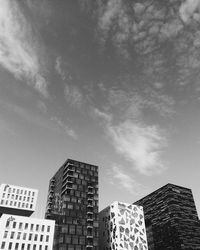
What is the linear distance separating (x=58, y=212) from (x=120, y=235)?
36.3 m

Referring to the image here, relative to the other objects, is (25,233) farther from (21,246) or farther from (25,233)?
(21,246)

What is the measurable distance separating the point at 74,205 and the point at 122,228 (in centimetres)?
2950

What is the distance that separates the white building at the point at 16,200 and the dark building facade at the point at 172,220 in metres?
93.3

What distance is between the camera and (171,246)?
163 meters

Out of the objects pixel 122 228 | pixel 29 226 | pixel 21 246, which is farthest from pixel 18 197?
pixel 122 228

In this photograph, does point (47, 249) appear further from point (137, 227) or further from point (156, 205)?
point (156, 205)

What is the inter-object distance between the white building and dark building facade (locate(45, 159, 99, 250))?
37.9ft

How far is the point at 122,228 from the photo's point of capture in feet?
435

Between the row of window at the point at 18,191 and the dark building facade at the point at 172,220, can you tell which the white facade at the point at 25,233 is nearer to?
the row of window at the point at 18,191

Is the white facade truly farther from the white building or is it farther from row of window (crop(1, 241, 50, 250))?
the white building

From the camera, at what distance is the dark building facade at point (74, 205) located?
390ft

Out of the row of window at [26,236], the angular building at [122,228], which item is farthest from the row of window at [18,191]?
the row of window at [26,236]

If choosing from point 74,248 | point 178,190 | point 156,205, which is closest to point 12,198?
point 74,248

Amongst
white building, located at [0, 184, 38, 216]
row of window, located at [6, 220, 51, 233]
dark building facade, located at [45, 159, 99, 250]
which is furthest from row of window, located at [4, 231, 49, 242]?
white building, located at [0, 184, 38, 216]
